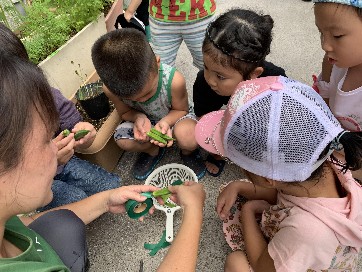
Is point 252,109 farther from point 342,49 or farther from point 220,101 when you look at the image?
point 220,101

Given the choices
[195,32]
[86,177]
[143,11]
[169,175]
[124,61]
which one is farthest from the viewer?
[143,11]

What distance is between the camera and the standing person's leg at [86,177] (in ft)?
4.80

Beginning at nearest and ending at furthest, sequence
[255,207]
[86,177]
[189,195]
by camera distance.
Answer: [189,195]
[255,207]
[86,177]

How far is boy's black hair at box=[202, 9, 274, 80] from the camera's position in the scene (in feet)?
4.07

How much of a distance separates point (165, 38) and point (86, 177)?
2.58 ft

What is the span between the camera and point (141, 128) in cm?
153

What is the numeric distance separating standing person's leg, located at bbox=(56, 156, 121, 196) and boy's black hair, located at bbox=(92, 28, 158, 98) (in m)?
0.35

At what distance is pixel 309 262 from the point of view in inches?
34.2

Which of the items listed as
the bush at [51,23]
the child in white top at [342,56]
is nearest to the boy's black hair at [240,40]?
the child in white top at [342,56]

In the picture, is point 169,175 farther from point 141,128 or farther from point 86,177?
point 86,177

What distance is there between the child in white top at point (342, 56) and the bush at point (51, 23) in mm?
1228

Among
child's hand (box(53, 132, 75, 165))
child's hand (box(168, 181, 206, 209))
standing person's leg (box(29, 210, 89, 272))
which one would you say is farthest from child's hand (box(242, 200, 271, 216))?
child's hand (box(53, 132, 75, 165))

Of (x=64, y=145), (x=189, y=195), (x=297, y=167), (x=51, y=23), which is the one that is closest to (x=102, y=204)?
(x=64, y=145)

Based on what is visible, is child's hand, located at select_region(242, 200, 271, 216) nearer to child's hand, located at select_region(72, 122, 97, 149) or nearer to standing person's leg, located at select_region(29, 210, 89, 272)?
standing person's leg, located at select_region(29, 210, 89, 272)
